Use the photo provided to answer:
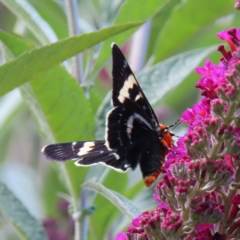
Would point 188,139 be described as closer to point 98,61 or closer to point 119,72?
point 119,72

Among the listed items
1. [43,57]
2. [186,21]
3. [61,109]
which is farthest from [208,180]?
[186,21]

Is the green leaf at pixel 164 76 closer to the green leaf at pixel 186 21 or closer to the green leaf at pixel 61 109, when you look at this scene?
the green leaf at pixel 61 109

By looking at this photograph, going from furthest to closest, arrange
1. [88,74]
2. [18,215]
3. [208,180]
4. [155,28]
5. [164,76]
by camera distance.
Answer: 1. [155,28]
2. [88,74]
3. [164,76]
4. [18,215]
5. [208,180]

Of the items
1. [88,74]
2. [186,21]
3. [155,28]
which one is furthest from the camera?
[155,28]

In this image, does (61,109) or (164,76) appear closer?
(61,109)

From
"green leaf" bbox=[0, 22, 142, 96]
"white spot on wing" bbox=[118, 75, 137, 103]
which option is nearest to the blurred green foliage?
"green leaf" bbox=[0, 22, 142, 96]

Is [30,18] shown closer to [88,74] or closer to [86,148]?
[88,74]

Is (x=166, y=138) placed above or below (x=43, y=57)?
below
